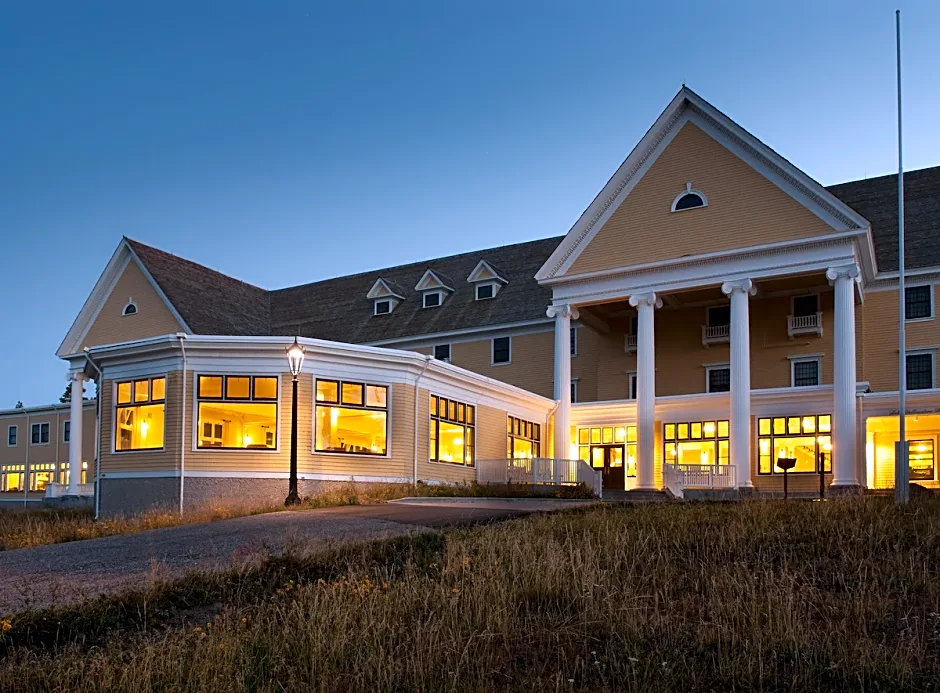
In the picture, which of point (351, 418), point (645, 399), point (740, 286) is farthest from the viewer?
point (645, 399)

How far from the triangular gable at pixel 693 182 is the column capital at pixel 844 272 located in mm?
1261

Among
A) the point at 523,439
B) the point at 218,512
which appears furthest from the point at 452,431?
the point at 218,512

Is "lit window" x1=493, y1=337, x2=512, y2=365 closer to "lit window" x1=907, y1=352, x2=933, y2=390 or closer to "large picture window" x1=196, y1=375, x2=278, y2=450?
"lit window" x1=907, y1=352, x2=933, y2=390

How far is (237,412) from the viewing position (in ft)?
88.5

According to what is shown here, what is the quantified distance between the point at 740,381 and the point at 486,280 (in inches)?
664

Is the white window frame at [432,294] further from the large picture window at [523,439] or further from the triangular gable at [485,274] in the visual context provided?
the large picture window at [523,439]

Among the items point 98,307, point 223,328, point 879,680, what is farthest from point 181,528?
point 98,307

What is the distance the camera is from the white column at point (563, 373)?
36250mm

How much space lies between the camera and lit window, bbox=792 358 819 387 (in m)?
37.2

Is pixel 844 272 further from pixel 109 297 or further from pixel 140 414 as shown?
pixel 109 297

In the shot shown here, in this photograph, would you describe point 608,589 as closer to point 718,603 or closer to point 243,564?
point 718,603

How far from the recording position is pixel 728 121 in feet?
113

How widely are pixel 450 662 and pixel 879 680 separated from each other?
3623 mm

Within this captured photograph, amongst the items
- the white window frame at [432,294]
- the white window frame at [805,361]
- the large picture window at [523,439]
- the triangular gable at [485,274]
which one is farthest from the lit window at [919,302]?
the white window frame at [432,294]
